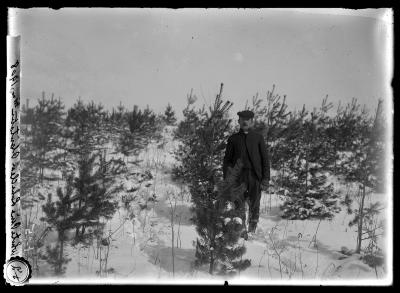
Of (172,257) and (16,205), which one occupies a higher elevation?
(16,205)

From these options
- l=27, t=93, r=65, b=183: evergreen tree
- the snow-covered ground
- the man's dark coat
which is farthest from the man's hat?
l=27, t=93, r=65, b=183: evergreen tree

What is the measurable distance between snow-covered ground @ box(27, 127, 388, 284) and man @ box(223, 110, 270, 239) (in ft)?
0.94

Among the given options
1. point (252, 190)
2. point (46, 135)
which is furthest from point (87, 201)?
point (252, 190)

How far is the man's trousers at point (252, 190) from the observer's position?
3.53 m

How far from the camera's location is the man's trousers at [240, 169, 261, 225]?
353cm

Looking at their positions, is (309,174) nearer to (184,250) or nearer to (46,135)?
(184,250)

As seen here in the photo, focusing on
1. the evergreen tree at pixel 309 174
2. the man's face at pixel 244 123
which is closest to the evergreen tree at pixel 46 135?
the man's face at pixel 244 123

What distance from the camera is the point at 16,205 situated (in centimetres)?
315

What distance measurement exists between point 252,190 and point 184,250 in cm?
109

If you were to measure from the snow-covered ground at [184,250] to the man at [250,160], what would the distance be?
0.29 meters

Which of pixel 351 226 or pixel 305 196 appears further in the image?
pixel 305 196

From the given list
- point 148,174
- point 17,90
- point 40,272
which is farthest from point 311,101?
point 40,272

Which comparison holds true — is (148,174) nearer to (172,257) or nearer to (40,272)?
(172,257)

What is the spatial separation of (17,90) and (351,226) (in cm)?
423
